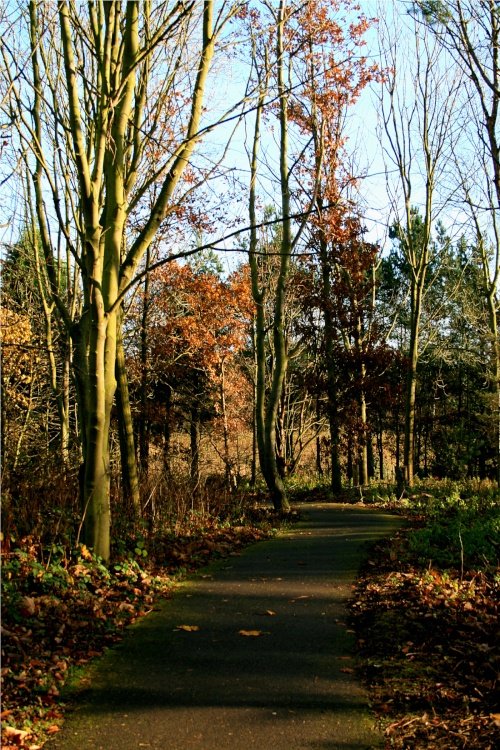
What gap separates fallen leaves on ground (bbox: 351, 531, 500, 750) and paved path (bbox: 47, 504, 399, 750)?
20cm

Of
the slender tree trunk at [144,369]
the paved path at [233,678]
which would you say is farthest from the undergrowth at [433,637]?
the slender tree trunk at [144,369]

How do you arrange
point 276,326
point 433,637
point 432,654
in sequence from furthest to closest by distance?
point 276,326, point 433,637, point 432,654

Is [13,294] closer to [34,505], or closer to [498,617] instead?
[34,505]

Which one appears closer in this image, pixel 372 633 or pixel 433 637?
pixel 433 637

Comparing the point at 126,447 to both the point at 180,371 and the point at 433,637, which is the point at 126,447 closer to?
the point at 433,637

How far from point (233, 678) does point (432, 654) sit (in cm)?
157

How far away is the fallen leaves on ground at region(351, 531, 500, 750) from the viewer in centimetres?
422

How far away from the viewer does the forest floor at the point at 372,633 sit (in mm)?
4316

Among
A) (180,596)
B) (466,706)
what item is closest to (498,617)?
(466,706)

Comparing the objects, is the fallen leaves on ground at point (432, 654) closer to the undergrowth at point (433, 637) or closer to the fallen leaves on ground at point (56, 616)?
the undergrowth at point (433, 637)

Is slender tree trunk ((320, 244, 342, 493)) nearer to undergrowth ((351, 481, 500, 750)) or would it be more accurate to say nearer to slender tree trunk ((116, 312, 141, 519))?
slender tree trunk ((116, 312, 141, 519))

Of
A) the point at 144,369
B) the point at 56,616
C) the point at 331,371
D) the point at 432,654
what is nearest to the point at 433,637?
the point at 432,654

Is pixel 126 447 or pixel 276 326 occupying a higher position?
pixel 276 326

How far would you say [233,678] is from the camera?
16.5 ft
